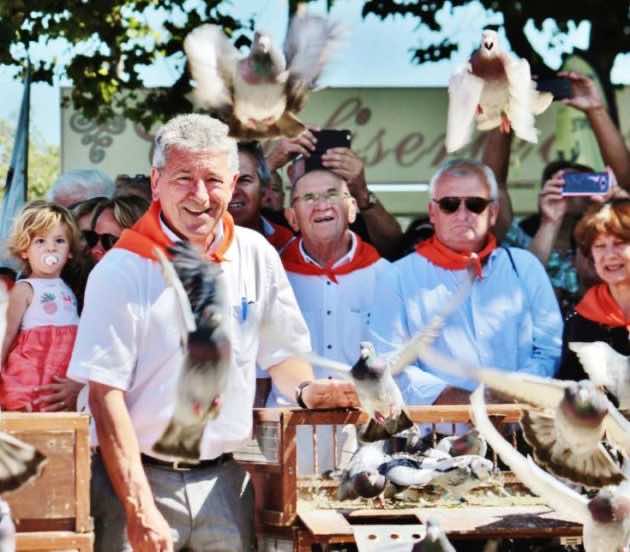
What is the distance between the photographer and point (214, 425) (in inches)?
134

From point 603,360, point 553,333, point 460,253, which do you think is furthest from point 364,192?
point 603,360

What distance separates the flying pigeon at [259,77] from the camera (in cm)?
447

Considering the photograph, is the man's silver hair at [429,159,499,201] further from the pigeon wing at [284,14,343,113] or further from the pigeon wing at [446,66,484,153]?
the pigeon wing at [284,14,343,113]

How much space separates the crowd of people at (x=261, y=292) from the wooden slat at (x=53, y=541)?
16 cm

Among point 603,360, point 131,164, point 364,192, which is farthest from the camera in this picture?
point 131,164

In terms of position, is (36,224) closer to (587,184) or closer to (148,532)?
(148,532)

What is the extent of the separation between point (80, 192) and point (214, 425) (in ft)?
6.77

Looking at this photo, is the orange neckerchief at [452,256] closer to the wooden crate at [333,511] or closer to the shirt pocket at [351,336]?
the shirt pocket at [351,336]

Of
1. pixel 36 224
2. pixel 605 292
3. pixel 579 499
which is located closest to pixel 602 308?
pixel 605 292

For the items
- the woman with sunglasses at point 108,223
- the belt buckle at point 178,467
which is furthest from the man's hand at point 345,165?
the belt buckle at point 178,467

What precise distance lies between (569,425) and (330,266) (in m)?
1.52

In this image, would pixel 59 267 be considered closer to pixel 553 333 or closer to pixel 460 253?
pixel 460 253

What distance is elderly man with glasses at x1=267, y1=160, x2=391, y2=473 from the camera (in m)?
4.58

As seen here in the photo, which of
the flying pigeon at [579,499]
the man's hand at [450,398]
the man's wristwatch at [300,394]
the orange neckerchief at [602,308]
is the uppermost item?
the orange neckerchief at [602,308]
